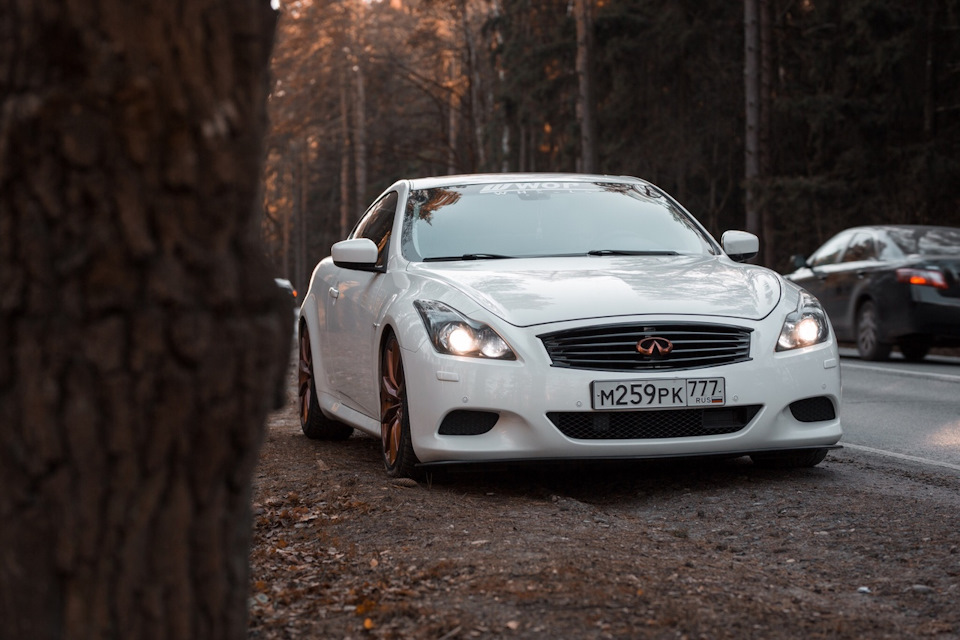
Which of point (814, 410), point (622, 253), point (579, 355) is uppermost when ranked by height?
point (622, 253)

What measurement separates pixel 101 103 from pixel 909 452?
6298 millimetres

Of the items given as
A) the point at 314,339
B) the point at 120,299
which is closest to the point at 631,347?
the point at 314,339

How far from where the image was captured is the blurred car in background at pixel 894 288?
48.2 ft

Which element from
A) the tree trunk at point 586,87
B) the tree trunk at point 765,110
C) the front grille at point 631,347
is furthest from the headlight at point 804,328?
the tree trunk at point 586,87

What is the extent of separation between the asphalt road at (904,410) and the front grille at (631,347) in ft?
5.56

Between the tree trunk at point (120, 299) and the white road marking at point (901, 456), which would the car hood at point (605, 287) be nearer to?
the white road marking at point (901, 456)

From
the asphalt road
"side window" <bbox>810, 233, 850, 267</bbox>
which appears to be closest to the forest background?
"side window" <bbox>810, 233, 850, 267</bbox>

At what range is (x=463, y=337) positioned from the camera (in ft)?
19.3

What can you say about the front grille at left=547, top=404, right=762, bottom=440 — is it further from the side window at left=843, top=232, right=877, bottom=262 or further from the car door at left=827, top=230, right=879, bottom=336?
the side window at left=843, top=232, right=877, bottom=262

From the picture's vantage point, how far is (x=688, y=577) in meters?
4.04

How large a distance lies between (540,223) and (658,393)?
1.85 m

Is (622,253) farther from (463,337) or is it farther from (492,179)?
(463,337)

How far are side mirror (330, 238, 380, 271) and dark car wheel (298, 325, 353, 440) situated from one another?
144 centimetres

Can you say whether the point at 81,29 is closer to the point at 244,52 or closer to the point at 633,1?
the point at 244,52
